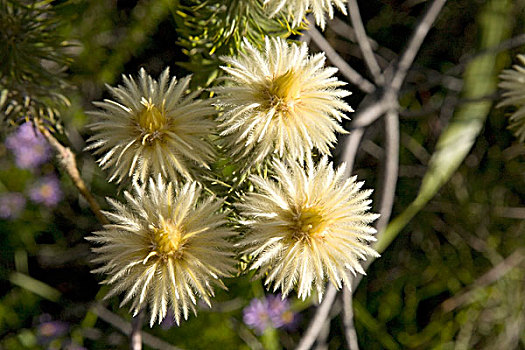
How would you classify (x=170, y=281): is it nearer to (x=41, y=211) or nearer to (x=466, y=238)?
(x=41, y=211)

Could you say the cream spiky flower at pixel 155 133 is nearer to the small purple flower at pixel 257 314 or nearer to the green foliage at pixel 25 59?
the green foliage at pixel 25 59

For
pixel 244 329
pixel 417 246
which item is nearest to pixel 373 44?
pixel 417 246

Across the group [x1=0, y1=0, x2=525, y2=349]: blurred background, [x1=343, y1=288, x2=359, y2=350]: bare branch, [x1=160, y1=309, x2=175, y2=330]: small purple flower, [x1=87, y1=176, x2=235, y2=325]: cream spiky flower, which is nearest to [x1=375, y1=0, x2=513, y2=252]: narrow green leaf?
[x1=0, y1=0, x2=525, y2=349]: blurred background

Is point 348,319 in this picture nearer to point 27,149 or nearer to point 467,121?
point 467,121

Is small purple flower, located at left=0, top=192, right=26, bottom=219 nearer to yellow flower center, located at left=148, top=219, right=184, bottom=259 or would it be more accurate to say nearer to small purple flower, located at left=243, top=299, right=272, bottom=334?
small purple flower, located at left=243, top=299, right=272, bottom=334

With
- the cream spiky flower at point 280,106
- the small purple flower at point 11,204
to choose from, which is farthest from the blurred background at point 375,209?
the cream spiky flower at point 280,106

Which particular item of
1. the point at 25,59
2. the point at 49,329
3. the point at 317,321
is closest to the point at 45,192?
the point at 49,329

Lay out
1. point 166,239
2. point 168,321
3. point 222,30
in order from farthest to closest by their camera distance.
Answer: point 168,321 → point 222,30 → point 166,239
